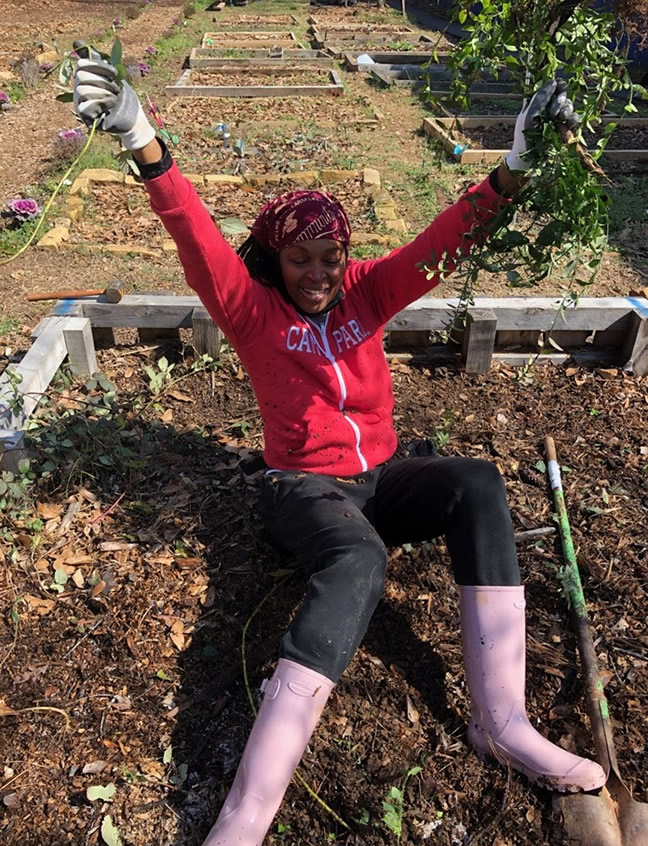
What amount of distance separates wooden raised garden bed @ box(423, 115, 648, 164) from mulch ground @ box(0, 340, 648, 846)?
4.73 meters

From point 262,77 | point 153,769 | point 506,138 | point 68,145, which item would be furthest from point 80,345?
point 262,77

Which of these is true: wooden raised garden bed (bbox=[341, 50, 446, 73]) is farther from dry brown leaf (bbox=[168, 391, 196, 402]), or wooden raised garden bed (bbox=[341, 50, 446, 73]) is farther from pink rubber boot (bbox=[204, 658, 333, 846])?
pink rubber boot (bbox=[204, 658, 333, 846])

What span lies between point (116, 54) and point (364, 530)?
147cm

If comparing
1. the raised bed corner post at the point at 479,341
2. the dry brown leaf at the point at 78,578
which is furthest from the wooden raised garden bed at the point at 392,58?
the dry brown leaf at the point at 78,578

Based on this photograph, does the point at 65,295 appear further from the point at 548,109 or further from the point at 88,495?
the point at 548,109

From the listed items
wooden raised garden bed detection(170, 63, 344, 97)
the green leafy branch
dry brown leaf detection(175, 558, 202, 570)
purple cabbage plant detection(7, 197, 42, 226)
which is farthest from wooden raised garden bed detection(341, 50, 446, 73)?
dry brown leaf detection(175, 558, 202, 570)

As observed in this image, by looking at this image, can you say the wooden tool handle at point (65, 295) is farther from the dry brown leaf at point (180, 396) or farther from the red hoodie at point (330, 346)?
the red hoodie at point (330, 346)

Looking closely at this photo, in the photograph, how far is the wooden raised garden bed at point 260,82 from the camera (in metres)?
10.4

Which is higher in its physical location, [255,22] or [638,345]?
[638,345]

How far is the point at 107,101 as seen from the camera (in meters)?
1.91

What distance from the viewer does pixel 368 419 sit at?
2.50 metres

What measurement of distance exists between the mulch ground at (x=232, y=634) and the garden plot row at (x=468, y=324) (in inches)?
10.0

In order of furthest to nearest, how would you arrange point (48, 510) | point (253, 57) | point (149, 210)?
point (253, 57) → point (149, 210) → point (48, 510)

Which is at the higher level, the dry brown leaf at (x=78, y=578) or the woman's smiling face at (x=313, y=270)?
the woman's smiling face at (x=313, y=270)
